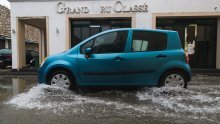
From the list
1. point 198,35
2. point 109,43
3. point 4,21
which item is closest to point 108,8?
point 198,35

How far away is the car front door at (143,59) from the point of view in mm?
7809

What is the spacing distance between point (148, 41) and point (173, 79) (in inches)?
47.7

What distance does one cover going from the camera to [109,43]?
802cm

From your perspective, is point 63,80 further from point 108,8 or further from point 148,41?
point 108,8

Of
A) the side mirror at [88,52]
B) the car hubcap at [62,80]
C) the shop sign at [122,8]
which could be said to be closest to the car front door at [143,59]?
the side mirror at [88,52]

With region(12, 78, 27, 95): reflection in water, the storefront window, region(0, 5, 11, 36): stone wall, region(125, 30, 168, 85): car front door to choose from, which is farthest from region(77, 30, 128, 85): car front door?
region(0, 5, 11, 36): stone wall

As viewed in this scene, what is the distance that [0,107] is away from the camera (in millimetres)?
6414

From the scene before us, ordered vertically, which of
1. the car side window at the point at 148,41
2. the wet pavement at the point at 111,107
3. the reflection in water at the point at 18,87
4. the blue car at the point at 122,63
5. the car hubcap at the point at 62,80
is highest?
the car side window at the point at 148,41

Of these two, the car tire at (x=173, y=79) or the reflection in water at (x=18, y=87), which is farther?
the reflection in water at (x=18, y=87)

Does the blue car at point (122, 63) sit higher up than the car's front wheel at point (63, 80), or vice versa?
the blue car at point (122, 63)

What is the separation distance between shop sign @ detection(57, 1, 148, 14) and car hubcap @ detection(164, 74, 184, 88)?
29.3 feet

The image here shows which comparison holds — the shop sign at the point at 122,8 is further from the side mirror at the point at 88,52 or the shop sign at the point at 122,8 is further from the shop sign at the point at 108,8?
the side mirror at the point at 88,52

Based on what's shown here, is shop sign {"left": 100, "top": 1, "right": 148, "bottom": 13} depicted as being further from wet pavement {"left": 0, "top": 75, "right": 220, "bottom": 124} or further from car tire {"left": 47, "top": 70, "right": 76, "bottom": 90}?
car tire {"left": 47, "top": 70, "right": 76, "bottom": 90}

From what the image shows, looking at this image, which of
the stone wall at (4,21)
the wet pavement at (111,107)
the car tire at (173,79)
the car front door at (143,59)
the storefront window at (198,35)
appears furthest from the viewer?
the stone wall at (4,21)
